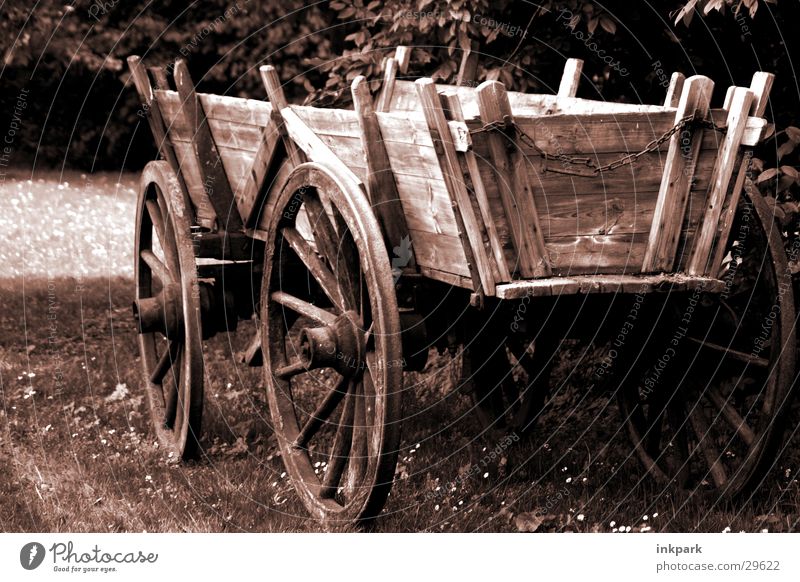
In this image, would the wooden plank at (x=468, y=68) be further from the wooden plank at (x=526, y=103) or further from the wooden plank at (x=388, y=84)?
the wooden plank at (x=388, y=84)

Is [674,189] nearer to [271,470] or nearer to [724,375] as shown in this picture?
[724,375]

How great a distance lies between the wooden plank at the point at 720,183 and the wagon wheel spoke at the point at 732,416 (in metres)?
0.72

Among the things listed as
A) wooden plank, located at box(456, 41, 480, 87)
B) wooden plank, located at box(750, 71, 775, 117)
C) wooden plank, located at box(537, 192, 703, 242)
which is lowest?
wooden plank, located at box(537, 192, 703, 242)

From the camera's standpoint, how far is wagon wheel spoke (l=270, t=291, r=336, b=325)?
13.3 ft

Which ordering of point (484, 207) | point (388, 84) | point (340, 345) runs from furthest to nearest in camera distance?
point (388, 84) → point (340, 345) → point (484, 207)

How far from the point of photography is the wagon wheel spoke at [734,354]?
411 cm

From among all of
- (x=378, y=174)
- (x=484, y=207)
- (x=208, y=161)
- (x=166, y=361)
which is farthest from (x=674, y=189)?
(x=166, y=361)

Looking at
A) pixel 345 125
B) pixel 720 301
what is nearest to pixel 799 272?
pixel 720 301

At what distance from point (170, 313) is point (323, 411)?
3.80 ft

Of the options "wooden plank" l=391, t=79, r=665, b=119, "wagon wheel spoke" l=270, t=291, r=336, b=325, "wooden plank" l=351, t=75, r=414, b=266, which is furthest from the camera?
"wooden plank" l=391, t=79, r=665, b=119

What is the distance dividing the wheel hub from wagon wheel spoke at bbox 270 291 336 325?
89mm

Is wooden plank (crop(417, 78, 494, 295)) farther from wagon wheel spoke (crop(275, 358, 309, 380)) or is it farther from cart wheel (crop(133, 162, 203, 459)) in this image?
cart wheel (crop(133, 162, 203, 459))

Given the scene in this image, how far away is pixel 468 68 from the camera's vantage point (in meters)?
5.70

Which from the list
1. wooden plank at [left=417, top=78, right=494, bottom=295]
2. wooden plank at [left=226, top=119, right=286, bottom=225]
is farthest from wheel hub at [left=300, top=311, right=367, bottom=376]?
wooden plank at [left=226, top=119, right=286, bottom=225]
